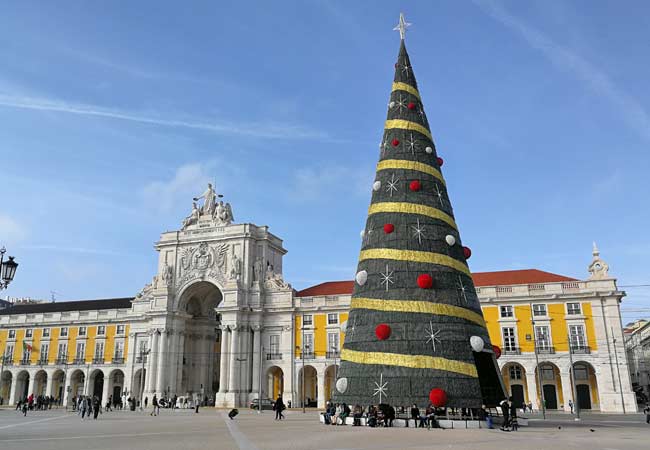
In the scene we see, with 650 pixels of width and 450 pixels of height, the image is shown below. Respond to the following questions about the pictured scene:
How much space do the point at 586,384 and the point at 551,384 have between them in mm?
2825

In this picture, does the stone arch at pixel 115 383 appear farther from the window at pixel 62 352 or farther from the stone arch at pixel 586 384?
the stone arch at pixel 586 384

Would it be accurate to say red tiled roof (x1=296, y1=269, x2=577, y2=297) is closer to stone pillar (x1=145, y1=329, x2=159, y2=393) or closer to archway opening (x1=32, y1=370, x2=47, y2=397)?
stone pillar (x1=145, y1=329, x2=159, y2=393)

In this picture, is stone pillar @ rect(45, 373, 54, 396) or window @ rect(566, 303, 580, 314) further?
stone pillar @ rect(45, 373, 54, 396)

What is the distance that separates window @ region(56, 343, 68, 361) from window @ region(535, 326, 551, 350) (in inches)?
2140

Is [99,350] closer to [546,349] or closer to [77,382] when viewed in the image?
[77,382]

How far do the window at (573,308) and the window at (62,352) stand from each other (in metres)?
57.2

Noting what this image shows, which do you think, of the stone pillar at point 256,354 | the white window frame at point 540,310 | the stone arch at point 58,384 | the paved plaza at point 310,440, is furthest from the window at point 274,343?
the paved plaza at point 310,440

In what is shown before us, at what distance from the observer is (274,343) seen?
5653 cm

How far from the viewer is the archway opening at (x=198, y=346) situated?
60.1 meters

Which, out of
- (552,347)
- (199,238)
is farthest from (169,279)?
(552,347)

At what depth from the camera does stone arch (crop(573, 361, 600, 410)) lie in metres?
46.2

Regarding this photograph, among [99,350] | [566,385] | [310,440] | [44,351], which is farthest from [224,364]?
[310,440]

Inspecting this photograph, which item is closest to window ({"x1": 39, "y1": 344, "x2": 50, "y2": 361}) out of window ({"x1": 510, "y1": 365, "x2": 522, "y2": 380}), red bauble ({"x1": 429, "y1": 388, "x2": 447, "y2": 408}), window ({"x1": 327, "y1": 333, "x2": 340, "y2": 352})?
window ({"x1": 327, "y1": 333, "x2": 340, "y2": 352})

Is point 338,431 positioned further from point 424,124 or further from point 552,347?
point 552,347
